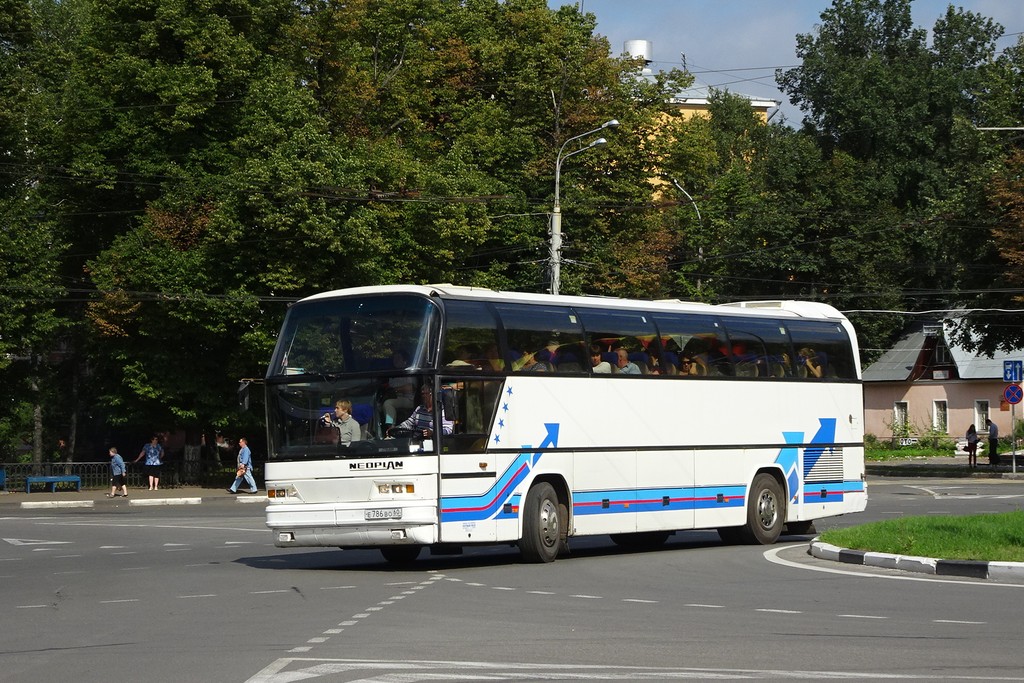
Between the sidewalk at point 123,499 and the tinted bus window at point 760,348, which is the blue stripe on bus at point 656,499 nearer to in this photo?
the tinted bus window at point 760,348

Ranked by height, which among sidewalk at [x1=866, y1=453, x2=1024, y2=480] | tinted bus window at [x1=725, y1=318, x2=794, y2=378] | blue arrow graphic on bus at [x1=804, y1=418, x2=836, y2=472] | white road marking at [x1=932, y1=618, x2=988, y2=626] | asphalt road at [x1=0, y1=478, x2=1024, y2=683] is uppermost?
tinted bus window at [x1=725, y1=318, x2=794, y2=378]

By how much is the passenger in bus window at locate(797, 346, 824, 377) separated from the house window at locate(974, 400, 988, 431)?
2076 inches

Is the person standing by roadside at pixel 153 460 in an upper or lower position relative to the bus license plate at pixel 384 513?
upper

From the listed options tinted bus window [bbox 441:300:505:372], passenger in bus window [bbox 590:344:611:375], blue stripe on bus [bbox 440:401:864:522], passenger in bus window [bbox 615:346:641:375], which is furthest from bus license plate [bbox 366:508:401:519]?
passenger in bus window [bbox 615:346:641:375]

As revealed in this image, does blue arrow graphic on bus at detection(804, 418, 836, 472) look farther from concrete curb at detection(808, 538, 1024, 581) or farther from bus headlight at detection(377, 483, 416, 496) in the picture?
bus headlight at detection(377, 483, 416, 496)

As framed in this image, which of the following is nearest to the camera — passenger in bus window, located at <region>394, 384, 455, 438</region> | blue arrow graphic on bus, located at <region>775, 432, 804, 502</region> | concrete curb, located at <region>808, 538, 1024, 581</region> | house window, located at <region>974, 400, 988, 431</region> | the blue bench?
concrete curb, located at <region>808, 538, 1024, 581</region>

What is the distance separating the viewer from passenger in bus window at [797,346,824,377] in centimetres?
2358

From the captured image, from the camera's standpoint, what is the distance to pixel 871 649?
34.8ft

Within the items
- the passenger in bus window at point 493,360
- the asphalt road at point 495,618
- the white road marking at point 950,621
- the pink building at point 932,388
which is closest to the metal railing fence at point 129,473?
the asphalt road at point 495,618

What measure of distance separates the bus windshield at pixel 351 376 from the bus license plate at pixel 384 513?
2.25ft

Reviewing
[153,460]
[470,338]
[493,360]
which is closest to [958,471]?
[153,460]

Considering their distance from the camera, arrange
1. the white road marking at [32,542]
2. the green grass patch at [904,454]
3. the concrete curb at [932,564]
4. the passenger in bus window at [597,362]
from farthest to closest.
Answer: the green grass patch at [904,454], the white road marking at [32,542], the passenger in bus window at [597,362], the concrete curb at [932,564]

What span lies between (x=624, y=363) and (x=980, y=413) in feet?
190

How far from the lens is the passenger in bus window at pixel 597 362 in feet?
66.0
